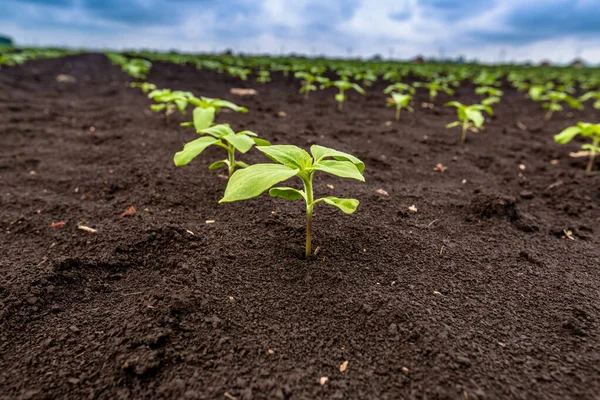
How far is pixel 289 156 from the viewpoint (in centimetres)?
139

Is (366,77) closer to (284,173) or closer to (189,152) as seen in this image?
(189,152)

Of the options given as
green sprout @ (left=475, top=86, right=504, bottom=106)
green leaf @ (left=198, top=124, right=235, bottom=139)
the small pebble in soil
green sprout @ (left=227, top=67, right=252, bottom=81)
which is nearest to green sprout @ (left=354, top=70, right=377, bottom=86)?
green sprout @ (left=475, top=86, right=504, bottom=106)

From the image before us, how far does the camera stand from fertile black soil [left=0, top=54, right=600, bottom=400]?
1.16 meters

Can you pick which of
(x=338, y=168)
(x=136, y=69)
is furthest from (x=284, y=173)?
(x=136, y=69)

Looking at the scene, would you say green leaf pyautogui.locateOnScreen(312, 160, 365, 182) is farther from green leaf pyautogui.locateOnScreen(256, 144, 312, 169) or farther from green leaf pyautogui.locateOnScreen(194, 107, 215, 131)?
green leaf pyautogui.locateOnScreen(194, 107, 215, 131)

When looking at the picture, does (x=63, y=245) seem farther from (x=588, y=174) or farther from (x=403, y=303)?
(x=588, y=174)

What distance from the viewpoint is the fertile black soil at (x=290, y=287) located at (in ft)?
3.79

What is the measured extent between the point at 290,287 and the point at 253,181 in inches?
22.1

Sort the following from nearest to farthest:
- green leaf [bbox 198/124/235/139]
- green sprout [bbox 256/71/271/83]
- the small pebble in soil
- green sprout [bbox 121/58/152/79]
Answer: green leaf [bbox 198/124/235/139] < the small pebble in soil < green sprout [bbox 121/58/152/79] < green sprout [bbox 256/71/271/83]

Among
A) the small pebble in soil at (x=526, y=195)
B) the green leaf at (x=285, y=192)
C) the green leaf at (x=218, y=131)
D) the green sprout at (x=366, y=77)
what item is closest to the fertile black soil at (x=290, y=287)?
the small pebble in soil at (x=526, y=195)

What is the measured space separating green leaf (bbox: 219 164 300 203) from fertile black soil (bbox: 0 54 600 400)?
49 cm

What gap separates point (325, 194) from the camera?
250 cm

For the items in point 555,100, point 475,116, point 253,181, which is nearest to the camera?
point 253,181

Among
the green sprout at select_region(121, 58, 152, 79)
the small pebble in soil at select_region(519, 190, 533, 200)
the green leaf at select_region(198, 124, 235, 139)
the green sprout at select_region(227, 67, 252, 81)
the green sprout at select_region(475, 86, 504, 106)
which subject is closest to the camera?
the green leaf at select_region(198, 124, 235, 139)
